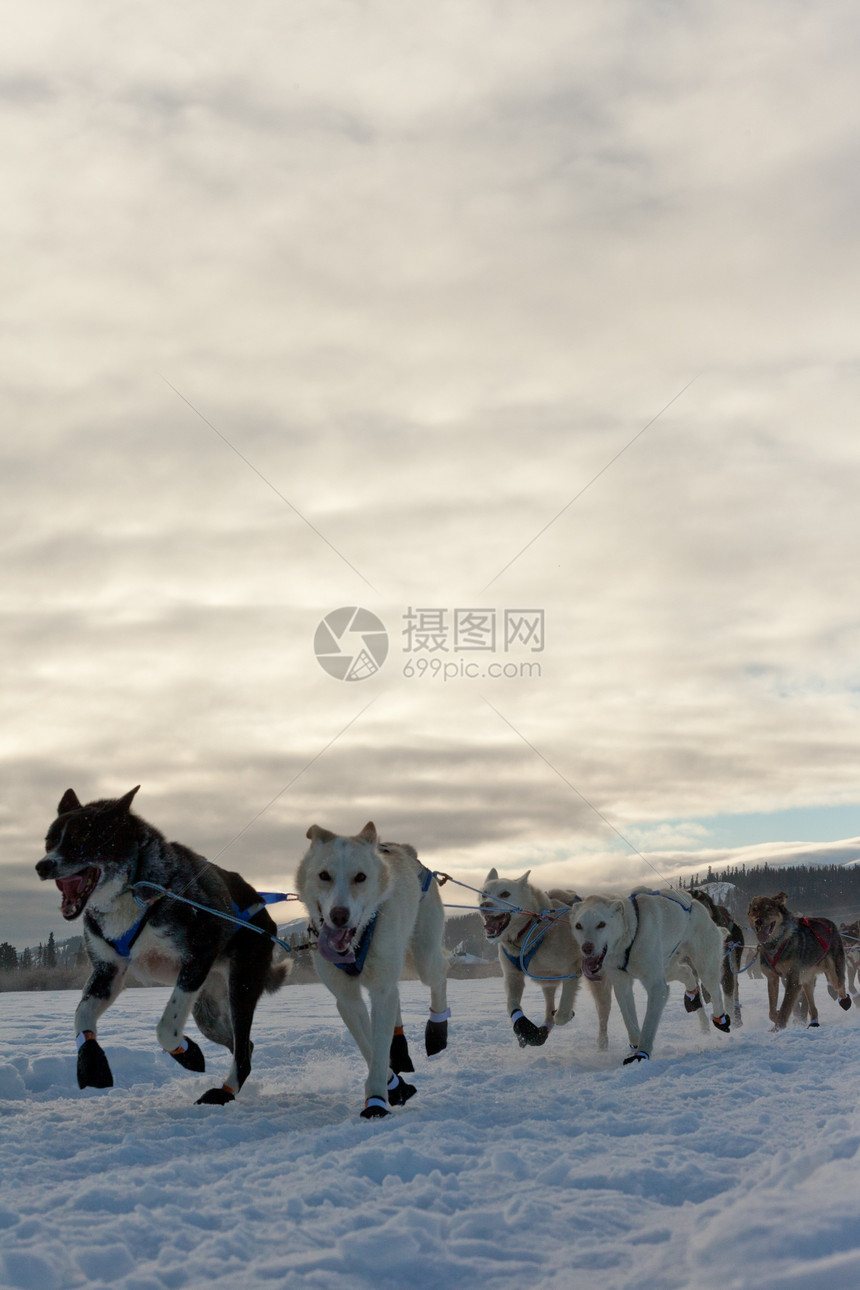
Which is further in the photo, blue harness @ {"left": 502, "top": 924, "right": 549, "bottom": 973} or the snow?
blue harness @ {"left": 502, "top": 924, "right": 549, "bottom": 973}

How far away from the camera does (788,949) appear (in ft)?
37.9

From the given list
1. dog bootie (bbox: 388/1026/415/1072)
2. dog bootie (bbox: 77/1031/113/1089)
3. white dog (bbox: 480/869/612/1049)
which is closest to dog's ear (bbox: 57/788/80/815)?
dog bootie (bbox: 77/1031/113/1089)

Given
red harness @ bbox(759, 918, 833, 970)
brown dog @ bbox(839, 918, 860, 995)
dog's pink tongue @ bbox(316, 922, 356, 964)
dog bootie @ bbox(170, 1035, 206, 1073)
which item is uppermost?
dog's pink tongue @ bbox(316, 922, 356, 964)

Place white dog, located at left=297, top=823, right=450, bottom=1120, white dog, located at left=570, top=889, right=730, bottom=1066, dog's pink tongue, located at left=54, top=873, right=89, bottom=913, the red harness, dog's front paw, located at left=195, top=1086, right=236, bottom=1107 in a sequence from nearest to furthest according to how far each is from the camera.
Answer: white dog, located at left=297, top=823, right=450, bottom=1120, dog's front paw, located at left=195, top=1086, right=236, bottom=1107, dog's pink tongue, located at left=54, top=873, right=89, bottom=913, white dog, located at left=570, top=889, right=730, bottom=1066, the red harness

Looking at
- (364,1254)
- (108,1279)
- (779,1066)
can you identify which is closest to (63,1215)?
(108,1279)

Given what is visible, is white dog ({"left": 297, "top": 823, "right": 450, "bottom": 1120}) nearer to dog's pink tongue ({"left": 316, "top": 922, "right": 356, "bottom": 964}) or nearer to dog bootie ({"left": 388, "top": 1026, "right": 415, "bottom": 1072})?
dog's pink tongue ({"left": 316, "top": 922, "right": 356, "bottom": 964})

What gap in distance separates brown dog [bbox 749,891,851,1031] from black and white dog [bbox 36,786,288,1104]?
684cm

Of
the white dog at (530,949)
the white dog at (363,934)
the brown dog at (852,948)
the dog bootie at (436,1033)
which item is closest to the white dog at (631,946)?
the white dog at (530,949)

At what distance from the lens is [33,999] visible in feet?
50.2

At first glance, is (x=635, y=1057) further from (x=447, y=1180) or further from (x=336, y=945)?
(x=447, y=1180)

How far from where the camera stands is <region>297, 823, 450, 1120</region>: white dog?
556 cm

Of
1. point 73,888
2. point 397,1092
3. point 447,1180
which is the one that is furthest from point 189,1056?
point 447,1180

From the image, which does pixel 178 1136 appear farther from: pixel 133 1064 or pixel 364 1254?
pixel 133 1064

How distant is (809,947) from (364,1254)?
9694 millimetres
